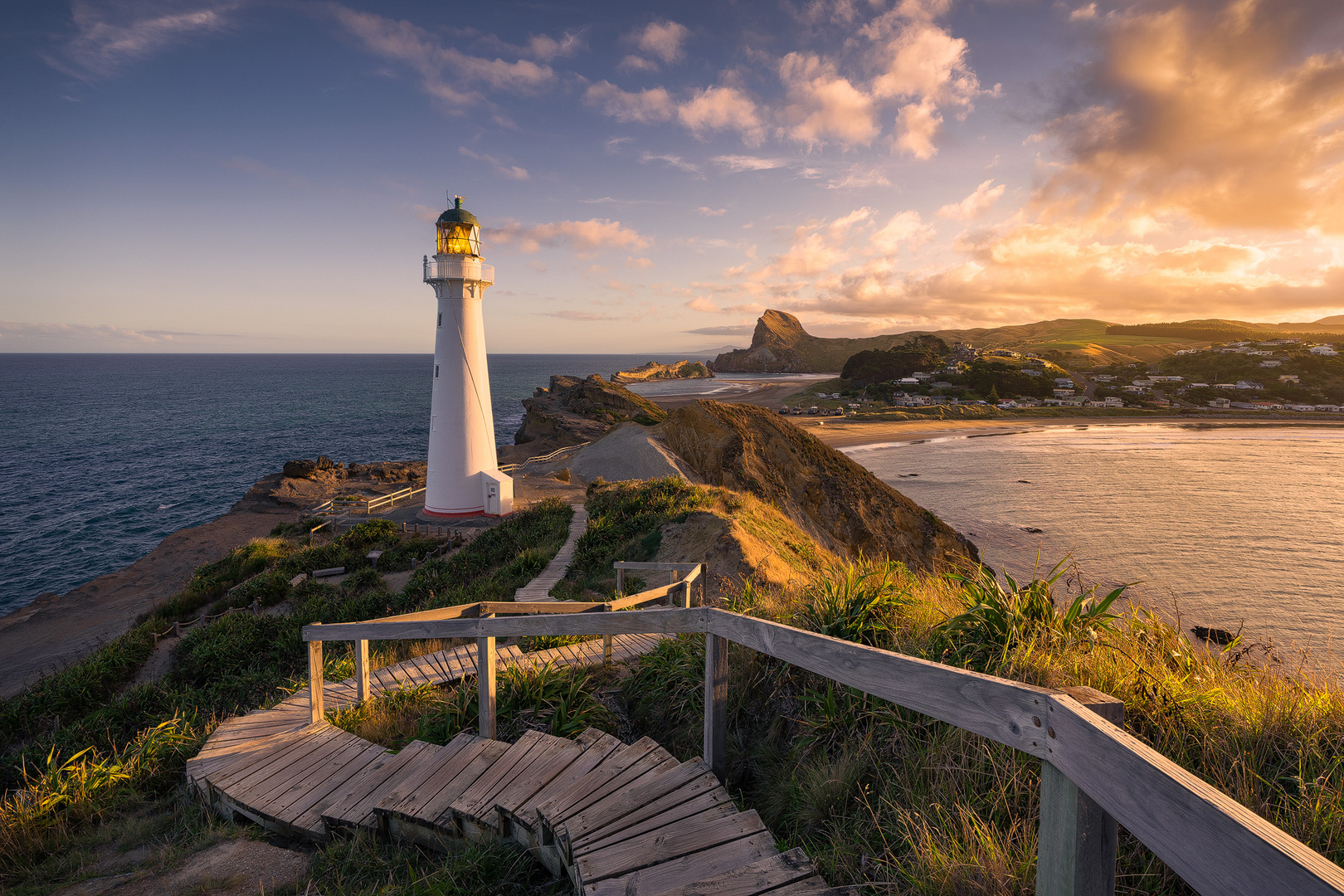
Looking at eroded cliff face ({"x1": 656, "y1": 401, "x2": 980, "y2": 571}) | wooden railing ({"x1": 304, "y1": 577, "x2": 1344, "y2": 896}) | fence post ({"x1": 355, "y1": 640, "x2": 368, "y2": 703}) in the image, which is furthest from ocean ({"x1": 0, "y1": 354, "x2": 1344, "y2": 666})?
fence post ({"x1": 355, "y1": 640, "x2": 368, "y2": 703})

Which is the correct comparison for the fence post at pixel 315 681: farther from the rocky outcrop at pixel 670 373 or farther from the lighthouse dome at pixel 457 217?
the rocky outcrop at pixel 670 373

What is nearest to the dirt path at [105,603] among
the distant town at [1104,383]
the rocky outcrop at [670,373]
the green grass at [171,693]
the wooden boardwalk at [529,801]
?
the green grass at [171,693]

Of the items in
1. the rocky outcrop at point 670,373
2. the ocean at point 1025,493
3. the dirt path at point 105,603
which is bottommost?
the dirt path at point 105,603

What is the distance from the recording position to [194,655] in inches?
485

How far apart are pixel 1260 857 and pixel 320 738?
20.7 feet

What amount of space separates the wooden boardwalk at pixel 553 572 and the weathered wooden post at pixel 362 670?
4.77 meters

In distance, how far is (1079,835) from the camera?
1792 mm

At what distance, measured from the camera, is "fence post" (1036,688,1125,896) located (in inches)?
70.6

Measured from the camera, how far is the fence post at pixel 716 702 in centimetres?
384

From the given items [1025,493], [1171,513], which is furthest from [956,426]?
[1171,513]

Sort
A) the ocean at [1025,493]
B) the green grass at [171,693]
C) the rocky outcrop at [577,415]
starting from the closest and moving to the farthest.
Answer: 1. the green grass at [171,693]
2. the ocean at [1025,493]
3. the rocky outcrop at [577,415]

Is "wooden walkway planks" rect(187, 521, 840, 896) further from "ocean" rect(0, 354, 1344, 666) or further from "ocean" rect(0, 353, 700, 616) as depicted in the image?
"ocean" rect(0, 353, 700, 616)

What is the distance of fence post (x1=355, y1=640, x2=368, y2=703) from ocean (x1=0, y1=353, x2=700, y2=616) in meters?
29.7

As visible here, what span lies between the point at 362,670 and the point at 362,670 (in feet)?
0.04
